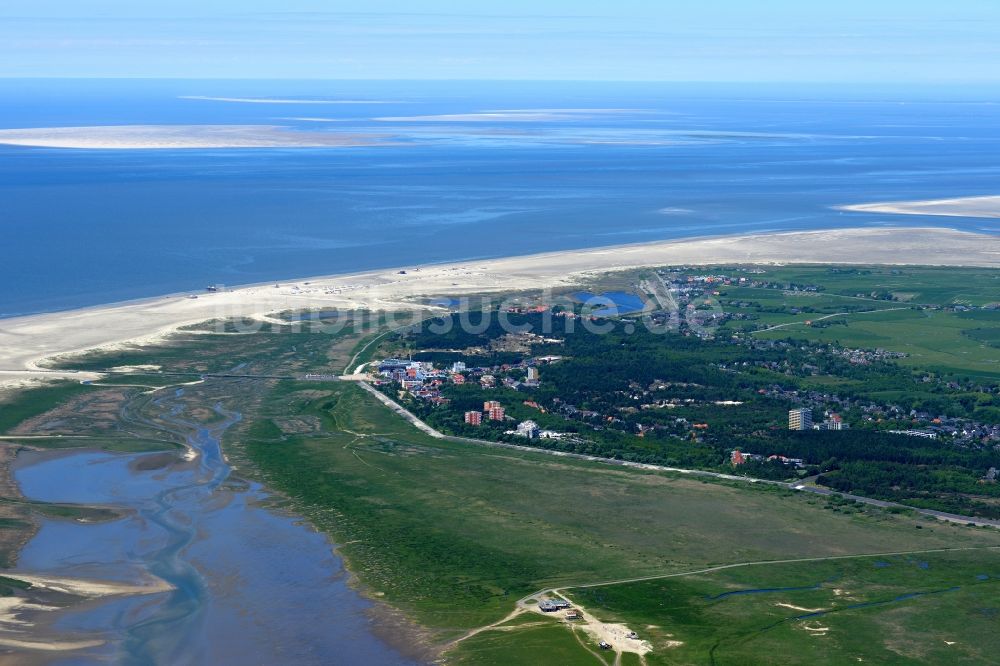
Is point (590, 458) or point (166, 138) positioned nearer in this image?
point (590, 458)

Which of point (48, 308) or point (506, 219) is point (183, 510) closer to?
point (48, 308)

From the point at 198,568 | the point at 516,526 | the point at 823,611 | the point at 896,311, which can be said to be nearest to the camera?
the point at 823,611

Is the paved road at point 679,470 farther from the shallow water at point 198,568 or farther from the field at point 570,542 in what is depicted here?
the shallow water at point 198,568

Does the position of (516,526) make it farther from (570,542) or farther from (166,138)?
(166,138)

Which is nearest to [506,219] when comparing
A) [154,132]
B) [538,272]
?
[538,272]

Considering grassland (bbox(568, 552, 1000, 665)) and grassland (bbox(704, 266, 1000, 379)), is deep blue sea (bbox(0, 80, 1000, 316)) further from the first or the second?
grassland (bbox(568, 552, 1000, 665))

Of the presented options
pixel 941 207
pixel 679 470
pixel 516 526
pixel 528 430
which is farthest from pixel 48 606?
pixel 941 207

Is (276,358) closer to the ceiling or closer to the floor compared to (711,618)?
closer to the ceiling
